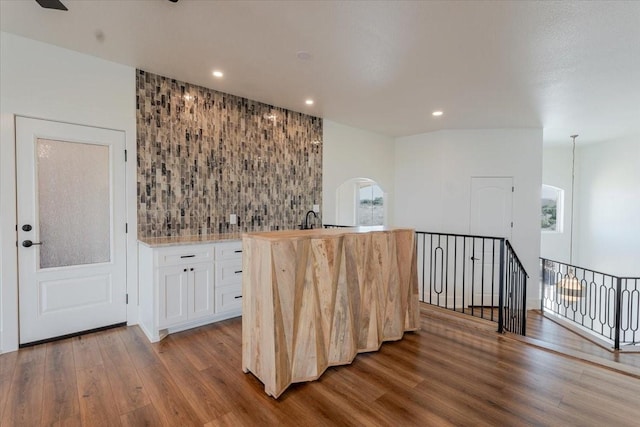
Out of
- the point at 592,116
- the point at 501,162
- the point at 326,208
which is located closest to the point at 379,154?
the point at 326,208

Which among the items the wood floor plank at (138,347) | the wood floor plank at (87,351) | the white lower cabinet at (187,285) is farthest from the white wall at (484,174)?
the wood floor plank at (87,351)

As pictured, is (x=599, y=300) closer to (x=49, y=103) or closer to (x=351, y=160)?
(x=351, y=160)

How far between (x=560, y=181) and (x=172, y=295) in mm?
8462

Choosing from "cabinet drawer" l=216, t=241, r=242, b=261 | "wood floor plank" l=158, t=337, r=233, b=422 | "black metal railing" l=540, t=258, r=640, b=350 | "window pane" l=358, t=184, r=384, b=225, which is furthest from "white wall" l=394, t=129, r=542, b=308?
"wood floor plank" l=158, t=337, r=233, b=422

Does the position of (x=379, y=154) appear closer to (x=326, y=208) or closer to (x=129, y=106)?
(x=326, y=208)

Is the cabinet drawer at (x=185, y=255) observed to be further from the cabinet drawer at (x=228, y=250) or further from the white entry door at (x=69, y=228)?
the white entry door at (x=69, y=228)

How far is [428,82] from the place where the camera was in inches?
138

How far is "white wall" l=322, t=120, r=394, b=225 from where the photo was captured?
5227 mm

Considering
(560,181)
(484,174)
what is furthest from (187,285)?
(560,181)

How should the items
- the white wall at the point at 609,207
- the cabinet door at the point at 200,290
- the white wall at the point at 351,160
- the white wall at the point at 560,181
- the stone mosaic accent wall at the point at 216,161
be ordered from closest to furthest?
the cabinet door at the point at 200,290
the stone mosaic accent wall at the point at 216,161
the white wall at the point at 351,160
the white wall at the point at 609,207
the white wall at the point at 560,181

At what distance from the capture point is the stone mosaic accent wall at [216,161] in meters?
3.43

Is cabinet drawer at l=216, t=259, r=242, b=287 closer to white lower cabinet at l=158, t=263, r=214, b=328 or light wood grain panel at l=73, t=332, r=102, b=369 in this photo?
white lower cabinet at l=158, t=263, r=214, b=328

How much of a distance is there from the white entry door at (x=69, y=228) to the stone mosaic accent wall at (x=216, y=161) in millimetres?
290

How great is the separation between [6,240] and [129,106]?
66.3 inches
